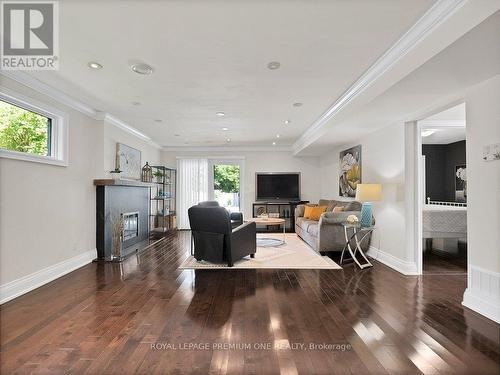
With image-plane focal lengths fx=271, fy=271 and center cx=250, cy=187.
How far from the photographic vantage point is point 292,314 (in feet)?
8.42

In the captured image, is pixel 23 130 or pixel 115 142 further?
pixel 115 142

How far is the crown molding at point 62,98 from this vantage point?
3.06 m

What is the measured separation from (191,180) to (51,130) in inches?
179

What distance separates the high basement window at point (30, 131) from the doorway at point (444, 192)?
5.11 m

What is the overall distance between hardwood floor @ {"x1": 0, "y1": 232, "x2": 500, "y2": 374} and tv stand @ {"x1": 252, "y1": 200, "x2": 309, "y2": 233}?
430 cm

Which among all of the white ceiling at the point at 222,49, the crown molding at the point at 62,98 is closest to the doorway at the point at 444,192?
the white ceiling at the point at 222,49

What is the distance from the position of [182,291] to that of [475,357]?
8.79ft

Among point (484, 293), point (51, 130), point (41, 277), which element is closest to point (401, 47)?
point (484, 293)

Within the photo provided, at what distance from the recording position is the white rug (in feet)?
13.6

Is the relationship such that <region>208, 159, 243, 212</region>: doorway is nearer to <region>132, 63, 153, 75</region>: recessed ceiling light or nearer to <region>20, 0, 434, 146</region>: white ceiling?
<region>20, 0, 434, 146</region>: white ceiling

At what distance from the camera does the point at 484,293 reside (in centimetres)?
262

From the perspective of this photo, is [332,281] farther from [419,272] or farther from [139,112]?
[139,112]

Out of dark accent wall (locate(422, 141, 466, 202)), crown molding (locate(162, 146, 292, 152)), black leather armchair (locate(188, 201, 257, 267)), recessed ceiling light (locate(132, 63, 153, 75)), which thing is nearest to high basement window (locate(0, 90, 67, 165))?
recessed ceiling light (locate(132, 63, 153, 75))

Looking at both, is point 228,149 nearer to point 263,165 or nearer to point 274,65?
point 263,165
